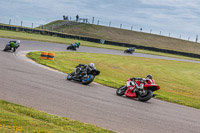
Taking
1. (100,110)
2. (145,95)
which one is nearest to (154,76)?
(145,95)

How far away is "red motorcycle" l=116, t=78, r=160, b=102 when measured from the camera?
519 inches

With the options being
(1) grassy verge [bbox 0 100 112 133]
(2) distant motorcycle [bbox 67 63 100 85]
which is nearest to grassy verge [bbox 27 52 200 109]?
(2) distant motorcycle [bbox 67 63 100 85]

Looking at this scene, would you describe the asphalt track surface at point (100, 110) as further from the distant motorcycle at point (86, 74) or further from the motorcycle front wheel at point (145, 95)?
the distant motorcycle at point (86, 74)

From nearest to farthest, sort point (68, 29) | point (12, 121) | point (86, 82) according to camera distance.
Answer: point (12, 121), point (86, 82), point (68, 29)

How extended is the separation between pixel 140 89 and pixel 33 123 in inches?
297

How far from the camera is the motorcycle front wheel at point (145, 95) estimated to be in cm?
1319

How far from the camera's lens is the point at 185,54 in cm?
6981

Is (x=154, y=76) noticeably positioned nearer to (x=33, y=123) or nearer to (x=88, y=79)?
(x=88, y=79)

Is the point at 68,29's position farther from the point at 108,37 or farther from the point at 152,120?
the point at 152,120

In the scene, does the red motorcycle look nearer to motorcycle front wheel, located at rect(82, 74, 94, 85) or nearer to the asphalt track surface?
→ the asphalt track surface

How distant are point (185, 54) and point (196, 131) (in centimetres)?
6300

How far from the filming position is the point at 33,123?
6.59 metres

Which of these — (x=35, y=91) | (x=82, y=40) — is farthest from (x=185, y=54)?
(x=35, y=91)

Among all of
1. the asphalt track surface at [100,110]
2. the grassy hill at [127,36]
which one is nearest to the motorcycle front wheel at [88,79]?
the asphalt track surface at [100,110]
